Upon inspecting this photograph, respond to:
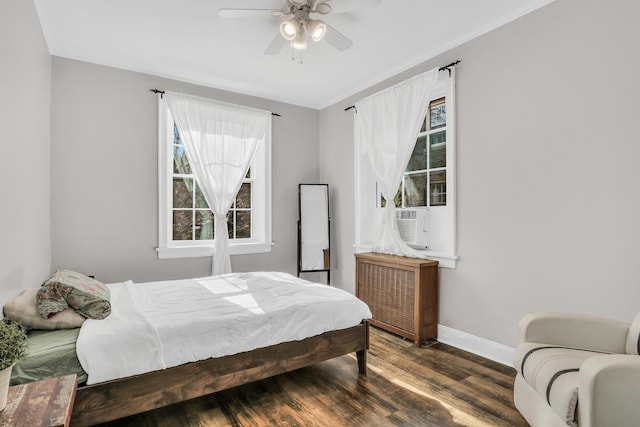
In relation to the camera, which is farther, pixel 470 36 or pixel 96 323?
pixel 470 36

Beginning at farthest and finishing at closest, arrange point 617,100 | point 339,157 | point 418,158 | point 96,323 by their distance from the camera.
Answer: point 339,157 < point 418,158 < point 617,100 < point 96,323

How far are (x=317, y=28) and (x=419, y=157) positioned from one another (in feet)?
5.45

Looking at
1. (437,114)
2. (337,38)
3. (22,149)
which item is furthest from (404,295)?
(22,149)

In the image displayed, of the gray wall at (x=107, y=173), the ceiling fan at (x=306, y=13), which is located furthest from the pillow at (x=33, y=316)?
the ceiling fan at (x=306, y=13)

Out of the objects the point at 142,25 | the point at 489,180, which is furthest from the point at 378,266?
the point at 142,25

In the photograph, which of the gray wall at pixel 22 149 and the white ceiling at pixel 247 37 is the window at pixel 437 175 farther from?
the gray wall at pixel 22 149

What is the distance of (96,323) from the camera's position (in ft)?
6.38

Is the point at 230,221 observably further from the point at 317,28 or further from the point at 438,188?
the point at 317,28

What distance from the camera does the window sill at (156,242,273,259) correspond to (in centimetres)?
373

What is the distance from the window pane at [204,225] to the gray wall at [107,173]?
0.94ft

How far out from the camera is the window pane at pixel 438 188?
325 centimetres

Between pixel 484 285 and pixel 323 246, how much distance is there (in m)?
2.11

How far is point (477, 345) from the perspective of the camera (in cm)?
292

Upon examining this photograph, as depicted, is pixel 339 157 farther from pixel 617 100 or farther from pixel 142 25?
pixel 617 100
